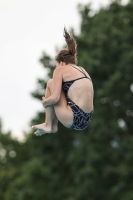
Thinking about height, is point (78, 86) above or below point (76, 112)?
above

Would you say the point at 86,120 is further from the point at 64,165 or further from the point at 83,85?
the point at 64,165

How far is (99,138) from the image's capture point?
27703mm

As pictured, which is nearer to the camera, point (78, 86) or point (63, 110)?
point (78, 86)

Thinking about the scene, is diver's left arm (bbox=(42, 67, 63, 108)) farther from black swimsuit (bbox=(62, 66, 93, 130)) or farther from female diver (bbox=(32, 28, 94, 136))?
black swimsuit (bbox=(62, 66, 93, 130))

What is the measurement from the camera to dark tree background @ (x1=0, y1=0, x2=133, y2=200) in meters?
27.5

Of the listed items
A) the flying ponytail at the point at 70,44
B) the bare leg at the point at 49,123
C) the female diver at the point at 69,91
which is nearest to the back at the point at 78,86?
the female diver at the point at 69,91

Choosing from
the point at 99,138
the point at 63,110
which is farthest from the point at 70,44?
the point at 99,138

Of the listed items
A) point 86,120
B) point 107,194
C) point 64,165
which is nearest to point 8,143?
point 64,165

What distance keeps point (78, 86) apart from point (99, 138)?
790 inches

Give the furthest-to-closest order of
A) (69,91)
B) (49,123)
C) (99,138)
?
(99,138) → (49,123) → (69,91)

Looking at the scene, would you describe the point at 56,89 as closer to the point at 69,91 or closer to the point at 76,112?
the point at 69,91

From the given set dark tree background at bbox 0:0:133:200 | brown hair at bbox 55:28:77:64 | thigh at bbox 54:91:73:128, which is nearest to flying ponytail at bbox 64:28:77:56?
brown hair at bbox 55:28:77:64

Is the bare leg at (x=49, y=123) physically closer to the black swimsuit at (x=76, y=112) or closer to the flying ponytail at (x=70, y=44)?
the black swimsuit at (x=76, y=112)

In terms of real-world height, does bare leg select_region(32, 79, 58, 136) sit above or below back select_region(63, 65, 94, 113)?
below
